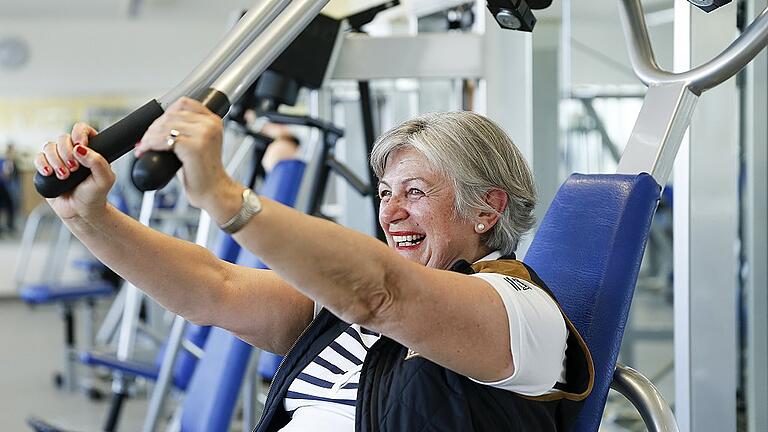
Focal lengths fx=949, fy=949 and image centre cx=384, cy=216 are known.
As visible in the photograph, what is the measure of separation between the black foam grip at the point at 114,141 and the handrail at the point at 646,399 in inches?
33.3

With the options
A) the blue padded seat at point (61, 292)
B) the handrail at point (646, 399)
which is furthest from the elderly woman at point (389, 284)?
the blue padded seat at point (61, 292)

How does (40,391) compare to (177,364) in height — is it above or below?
below

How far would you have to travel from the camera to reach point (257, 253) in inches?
39.2

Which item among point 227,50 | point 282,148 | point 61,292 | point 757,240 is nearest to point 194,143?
point 227,50

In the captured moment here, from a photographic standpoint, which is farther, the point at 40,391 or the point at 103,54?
the point at 103,54

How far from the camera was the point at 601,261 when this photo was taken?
141cm

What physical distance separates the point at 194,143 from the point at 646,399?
0.84 meters

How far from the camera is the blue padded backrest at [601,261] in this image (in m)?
1.38

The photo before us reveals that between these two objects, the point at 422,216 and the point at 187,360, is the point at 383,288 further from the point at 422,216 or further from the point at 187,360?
the point at 187,360

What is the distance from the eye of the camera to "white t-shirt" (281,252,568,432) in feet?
4.03

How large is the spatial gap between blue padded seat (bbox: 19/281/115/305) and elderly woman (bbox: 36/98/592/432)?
3871 millimetres

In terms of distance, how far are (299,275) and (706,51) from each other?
1329mm

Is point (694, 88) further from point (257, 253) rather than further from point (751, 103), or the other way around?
point (751, 103)

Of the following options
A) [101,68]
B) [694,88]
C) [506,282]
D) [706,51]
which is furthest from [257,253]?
[101,68]
